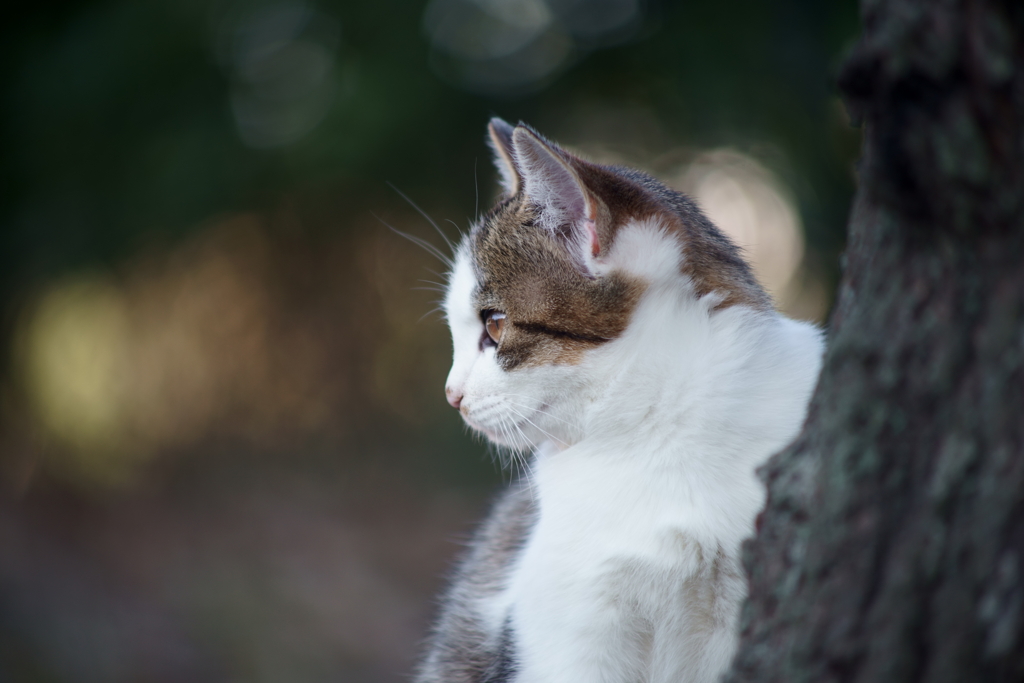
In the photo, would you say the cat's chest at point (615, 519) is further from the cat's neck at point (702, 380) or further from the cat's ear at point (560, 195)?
the cat's ear at point (560, 195)

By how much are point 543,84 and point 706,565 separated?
4.02 metres

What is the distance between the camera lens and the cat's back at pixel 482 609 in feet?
6.47

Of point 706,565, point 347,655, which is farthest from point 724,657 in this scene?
point 347,655

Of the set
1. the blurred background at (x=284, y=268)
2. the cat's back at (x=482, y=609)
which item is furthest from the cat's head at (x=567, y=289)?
the blurred background at (x=284, y=268)

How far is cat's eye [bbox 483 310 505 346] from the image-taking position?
179 centimetres

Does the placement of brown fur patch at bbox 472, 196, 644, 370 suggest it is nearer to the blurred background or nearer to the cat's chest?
the cat's chest

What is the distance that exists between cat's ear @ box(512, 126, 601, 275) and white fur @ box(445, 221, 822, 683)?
0.07 m

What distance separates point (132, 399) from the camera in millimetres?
5730

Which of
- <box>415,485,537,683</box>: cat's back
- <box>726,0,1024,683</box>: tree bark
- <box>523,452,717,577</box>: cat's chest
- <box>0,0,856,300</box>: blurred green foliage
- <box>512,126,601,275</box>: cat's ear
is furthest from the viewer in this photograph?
<box>0,0,856,300</box>: blurred green foliage

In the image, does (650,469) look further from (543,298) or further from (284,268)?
(284,268)

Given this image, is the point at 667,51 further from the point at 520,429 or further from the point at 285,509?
the point at 285,509

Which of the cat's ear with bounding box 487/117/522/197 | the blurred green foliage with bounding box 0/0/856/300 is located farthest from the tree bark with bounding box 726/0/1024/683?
the blurred green foliage with bounding box 0/0/856/300

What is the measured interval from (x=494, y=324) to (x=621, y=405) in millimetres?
396

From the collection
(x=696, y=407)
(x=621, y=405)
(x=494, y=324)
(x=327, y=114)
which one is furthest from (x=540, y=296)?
(x=327, y=114)
